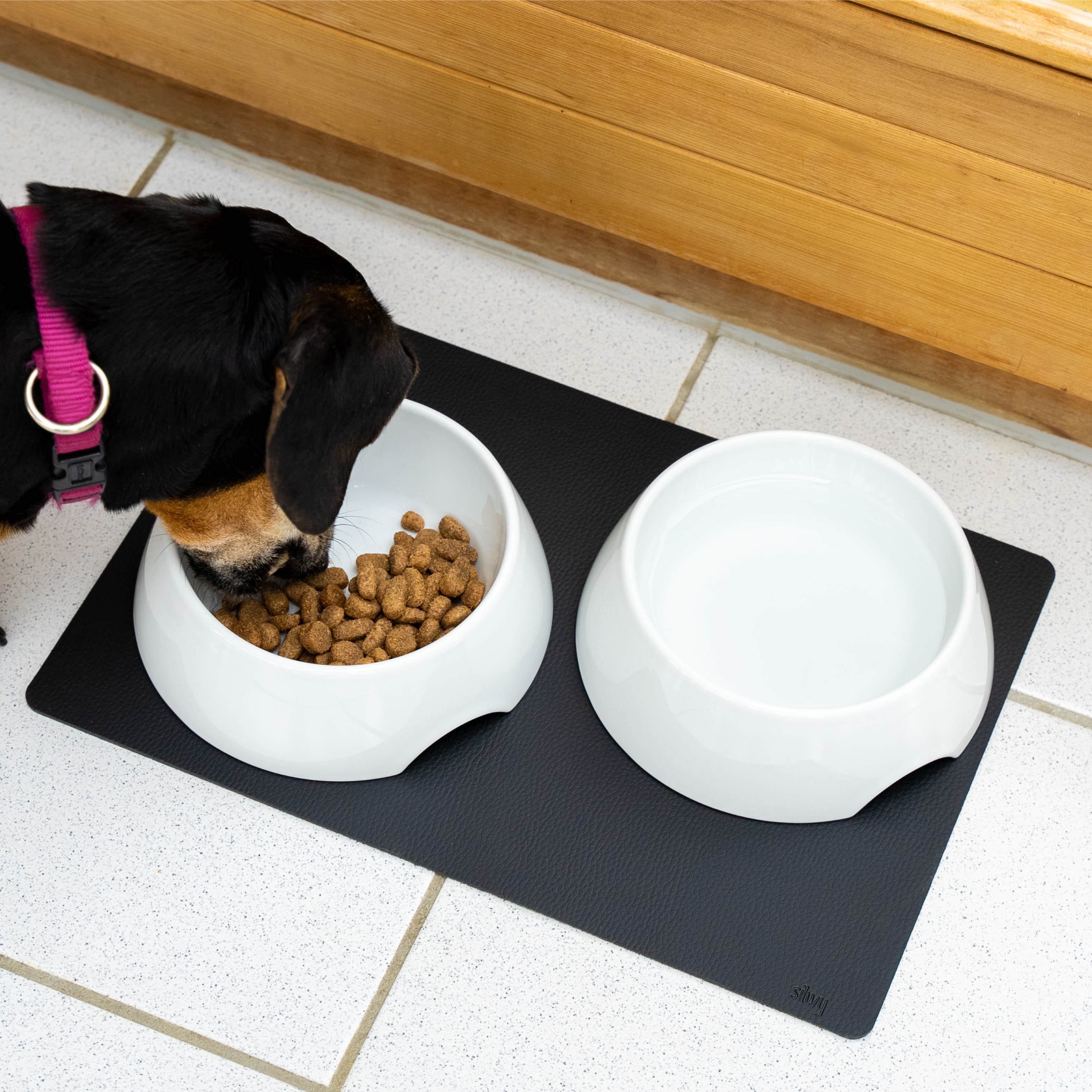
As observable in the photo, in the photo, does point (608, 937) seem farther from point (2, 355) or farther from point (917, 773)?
point (2, 355)

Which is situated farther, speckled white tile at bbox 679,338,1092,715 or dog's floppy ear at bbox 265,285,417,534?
speckled white tile at bbox 679,338,1092,715

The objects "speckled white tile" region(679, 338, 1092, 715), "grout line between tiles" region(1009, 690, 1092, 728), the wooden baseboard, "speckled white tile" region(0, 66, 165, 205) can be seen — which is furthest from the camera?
"speckled white tile" region(0, 66, 165, 205)

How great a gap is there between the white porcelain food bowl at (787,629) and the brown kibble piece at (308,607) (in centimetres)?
34

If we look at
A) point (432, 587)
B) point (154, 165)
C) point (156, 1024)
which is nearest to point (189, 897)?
point (156, 1024)

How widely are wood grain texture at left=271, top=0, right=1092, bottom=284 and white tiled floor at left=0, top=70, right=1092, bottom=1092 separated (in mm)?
547

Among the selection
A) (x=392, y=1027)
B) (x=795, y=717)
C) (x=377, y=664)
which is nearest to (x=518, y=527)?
(x=377, y=664)

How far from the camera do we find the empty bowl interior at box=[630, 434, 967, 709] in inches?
63.4

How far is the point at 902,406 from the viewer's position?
2.01m

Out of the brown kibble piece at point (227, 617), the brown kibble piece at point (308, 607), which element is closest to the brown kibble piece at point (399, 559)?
the brown kibble piece at point (308, 607)

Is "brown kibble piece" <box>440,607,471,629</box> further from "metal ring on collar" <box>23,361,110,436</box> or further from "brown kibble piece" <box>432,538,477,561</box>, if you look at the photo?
"metal ring on collar" <box>23,361,110,436</box>

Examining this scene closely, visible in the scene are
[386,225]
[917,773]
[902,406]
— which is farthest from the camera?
[386,225]

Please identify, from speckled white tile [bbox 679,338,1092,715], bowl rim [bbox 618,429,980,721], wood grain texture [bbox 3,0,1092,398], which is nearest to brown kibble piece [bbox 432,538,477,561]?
bowl rim [bbox 618,429,980,721]

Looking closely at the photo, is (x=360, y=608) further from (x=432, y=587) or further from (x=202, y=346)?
(x=202, y=346)

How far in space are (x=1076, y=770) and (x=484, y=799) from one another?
79cm
